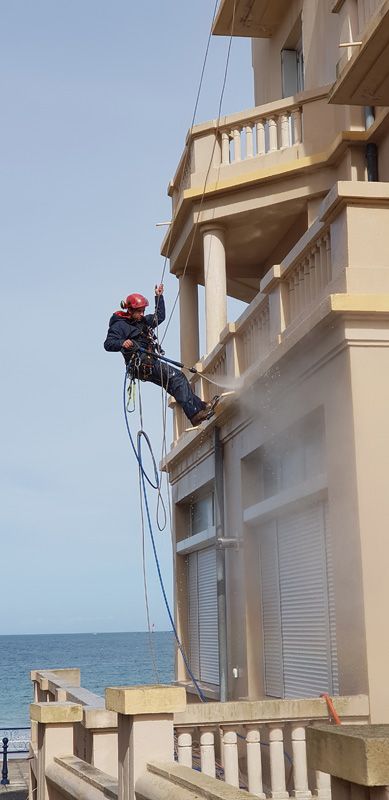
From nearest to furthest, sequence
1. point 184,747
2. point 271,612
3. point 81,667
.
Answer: point 184,747
point 271,612
point 81,667

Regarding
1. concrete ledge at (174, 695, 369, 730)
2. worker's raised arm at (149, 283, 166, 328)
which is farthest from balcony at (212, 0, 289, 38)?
concrete ledge at (174, 695, 369, 730)

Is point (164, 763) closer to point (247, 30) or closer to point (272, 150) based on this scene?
point (272, 150)

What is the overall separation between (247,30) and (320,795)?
15.2 metres

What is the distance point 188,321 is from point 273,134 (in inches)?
166

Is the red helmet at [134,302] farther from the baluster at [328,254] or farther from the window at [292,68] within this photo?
the window at [292,68]

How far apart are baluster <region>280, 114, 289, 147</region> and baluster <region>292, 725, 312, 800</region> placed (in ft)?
32.6

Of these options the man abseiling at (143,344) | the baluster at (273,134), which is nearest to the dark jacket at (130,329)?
the man abseiling at (143,344)

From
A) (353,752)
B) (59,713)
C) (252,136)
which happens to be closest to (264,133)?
(252,136)

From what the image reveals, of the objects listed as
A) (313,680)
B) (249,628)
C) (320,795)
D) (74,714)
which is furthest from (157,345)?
(320,795)

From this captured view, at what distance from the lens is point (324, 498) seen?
36.3 ft

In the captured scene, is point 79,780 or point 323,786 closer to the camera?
point 79,780

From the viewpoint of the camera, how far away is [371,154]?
14.9m

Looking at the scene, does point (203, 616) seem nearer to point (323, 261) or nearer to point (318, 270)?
point (318, 270)

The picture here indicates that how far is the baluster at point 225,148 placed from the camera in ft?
55.7
